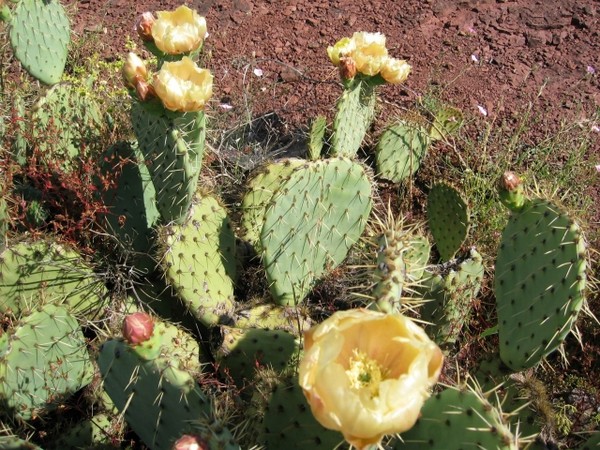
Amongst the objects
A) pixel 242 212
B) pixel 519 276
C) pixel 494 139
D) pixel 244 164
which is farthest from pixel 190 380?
pixel 494 139

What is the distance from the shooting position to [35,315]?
7.06 feet

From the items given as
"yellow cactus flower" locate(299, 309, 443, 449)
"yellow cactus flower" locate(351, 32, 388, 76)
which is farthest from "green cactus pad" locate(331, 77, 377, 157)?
"yellow cactus flower" locate(299, 309, 443, 449)

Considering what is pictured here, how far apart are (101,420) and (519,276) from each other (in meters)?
1.52

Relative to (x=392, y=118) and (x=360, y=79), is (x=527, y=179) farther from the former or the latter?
(x=360, y=79)

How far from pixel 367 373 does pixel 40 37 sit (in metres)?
2.75

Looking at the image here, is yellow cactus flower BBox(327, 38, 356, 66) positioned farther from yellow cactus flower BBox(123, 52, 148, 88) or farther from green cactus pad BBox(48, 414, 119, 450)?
green cactus pad BBox(48, 414, 119, 450)

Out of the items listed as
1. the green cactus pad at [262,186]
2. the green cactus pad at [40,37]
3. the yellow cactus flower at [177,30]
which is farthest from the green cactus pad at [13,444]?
the green cactus pad at [40,37]

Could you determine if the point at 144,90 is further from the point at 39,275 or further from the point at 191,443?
the point at 191,443

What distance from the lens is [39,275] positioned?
8.07 feet

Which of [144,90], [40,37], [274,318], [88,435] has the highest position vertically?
[144,90]

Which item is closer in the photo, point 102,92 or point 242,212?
point 242,212

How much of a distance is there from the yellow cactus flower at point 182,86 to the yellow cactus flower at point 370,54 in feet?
3.22

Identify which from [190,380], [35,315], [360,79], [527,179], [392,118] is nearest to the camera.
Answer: [190,380]

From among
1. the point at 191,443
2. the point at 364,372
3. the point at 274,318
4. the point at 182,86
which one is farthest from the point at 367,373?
the point at 274,318
